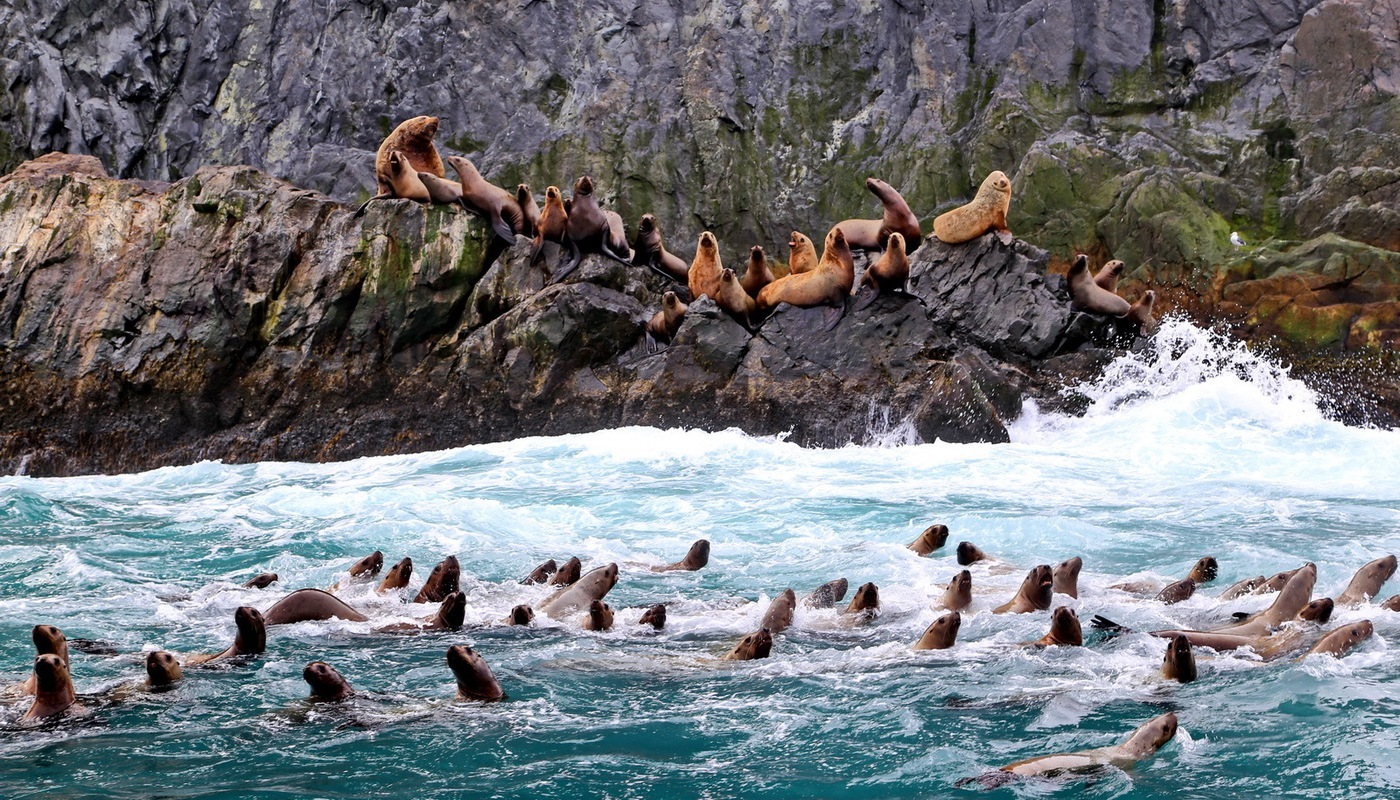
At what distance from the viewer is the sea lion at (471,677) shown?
5910 mm

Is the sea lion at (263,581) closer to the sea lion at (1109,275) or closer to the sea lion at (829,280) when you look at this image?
the sea lion at (829,280)

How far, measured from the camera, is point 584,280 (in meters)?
16.3

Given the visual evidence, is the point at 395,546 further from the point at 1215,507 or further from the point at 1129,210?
the point at 1129,210

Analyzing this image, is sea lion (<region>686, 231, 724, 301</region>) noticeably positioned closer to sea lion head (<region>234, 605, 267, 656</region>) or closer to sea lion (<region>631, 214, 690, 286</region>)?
sea lion (<region>631, 214, 690, 286</region>)

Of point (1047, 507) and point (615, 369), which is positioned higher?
point (615, 369)

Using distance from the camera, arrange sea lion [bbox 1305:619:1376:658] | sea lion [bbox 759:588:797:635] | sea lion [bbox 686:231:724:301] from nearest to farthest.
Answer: sea lion [bbox 1305:619:1376:658]
sea lion [bbox 759:588:797:635]
sea lion [bbox 686:231:724:301]

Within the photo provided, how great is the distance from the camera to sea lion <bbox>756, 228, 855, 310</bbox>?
15.5 meters

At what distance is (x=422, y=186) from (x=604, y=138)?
931 centimetres

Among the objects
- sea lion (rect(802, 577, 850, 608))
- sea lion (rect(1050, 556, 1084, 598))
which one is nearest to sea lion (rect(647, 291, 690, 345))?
sea lion (rect(802, 577, 850, 608))

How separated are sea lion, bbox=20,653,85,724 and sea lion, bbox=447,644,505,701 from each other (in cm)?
158

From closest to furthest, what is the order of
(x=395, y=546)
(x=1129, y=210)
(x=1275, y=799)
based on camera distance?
(x=1275, y=799)
(x=395, y=546)
(x=1129, y=210)

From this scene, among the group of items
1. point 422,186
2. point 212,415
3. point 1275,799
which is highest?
point 422,186

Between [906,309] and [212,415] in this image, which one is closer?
[906,309]

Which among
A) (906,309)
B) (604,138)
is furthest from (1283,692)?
(604,138)
